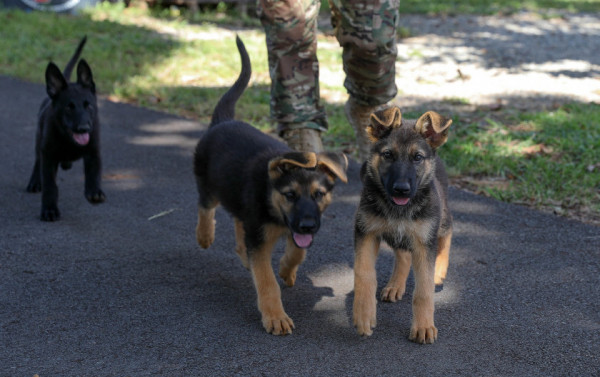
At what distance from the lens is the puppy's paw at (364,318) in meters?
3.29

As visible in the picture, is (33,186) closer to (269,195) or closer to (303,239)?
(269,195)

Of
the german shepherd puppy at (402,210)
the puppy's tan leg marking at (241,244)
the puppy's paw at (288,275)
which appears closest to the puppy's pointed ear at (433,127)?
the german shepherd puppy at (402,210)

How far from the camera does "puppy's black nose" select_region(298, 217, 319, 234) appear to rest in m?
3.28

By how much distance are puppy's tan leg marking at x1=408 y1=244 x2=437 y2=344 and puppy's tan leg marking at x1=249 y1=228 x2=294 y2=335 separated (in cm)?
61

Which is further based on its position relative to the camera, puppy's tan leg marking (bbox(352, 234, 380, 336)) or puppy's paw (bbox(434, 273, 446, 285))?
puppy's paw (bbox(434, 273, 446, 285))

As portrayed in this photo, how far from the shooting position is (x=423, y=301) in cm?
334

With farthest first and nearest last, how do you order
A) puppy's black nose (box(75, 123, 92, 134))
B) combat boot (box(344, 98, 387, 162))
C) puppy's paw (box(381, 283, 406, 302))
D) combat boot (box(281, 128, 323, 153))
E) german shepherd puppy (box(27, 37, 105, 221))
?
combat boot (box(344, 98, 387, 162))
combat boot (box(281, 128, 323, 153))
german shepherd puppy (box(27, 37, 105, 221))
puppy's black nose (box(75, 123, 92, 134))
puppy's paw (box(381, 283, 406, 302))

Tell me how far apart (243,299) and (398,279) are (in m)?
0.87

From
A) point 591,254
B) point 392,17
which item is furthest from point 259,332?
point 392,17

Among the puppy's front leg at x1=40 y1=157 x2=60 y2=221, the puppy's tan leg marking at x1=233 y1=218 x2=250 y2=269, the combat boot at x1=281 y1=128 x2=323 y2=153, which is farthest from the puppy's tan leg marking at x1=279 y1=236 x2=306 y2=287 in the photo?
the puppy's front leg at x1=40 y1=157 x2=60 y2=221

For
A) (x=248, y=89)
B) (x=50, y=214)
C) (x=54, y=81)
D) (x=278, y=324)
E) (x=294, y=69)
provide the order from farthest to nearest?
(x=248, y=89), (x=294, y=69), (x=54, y=81), (x=50, y=214), (x=278, y=324)

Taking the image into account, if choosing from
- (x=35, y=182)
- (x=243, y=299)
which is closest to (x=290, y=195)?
(x=243, y=299)

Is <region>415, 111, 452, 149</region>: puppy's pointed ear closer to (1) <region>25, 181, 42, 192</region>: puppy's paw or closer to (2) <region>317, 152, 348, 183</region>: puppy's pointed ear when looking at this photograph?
(2) <region>317, 152, 348, 183</region>: puppy's pointed ear

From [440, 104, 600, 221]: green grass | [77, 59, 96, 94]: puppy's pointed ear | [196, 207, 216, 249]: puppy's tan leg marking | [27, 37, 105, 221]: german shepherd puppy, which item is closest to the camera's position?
[196, 207, 216, 249]: puppy's tan leg marking
